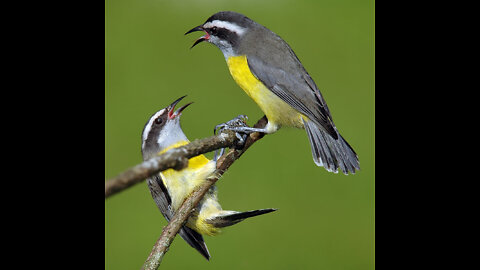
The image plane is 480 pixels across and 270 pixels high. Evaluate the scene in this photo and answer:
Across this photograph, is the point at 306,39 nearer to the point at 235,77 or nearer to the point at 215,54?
the point at 215,54

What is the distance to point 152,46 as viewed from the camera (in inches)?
184

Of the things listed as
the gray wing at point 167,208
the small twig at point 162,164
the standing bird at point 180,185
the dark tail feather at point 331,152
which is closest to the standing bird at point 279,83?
the dark tail feather at point 331,152

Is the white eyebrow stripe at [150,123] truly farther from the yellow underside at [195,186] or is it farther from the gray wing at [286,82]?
the gray wing at [286,82]

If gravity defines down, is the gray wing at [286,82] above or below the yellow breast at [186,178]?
above

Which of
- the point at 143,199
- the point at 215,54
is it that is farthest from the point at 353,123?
the point at 143,199

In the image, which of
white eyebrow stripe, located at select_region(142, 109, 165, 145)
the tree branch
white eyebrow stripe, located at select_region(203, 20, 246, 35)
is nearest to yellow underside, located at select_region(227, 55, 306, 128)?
white eyebrow stripe, located at select_region(203, 20, 246, 35)

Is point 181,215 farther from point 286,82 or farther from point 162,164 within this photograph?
point 286,82

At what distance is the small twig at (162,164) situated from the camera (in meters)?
0.90

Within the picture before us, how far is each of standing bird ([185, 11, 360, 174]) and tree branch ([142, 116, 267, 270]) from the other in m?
0.37

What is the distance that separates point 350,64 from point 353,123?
0.93 meters

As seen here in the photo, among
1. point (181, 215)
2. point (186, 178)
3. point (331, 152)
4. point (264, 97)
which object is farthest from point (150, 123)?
point (181, 215)

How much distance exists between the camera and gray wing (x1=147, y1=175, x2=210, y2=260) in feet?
7.32

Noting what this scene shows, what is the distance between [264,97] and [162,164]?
132 centimetres

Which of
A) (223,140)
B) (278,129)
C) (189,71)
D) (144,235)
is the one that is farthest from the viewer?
(189,71)
